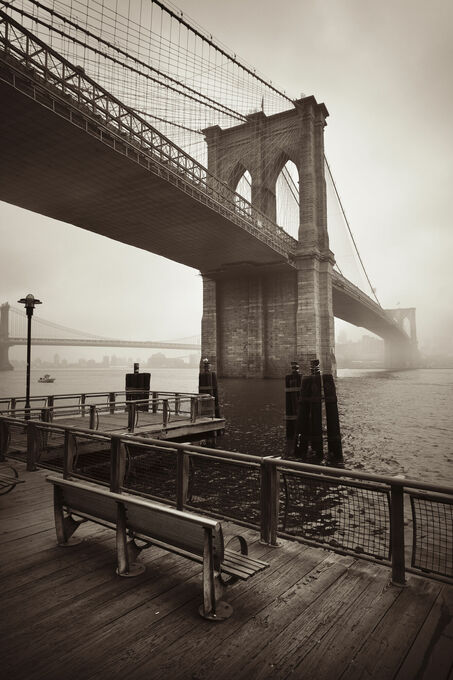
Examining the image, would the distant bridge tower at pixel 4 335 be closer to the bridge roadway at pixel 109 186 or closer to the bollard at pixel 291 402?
the bridge roadway at pixel 109 186

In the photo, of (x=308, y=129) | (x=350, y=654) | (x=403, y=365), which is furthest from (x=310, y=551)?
(x=403, y=365)

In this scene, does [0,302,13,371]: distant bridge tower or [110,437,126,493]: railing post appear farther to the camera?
[0,302,13,371]: distant bridge tower

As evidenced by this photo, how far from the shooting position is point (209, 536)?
2752 millimetres

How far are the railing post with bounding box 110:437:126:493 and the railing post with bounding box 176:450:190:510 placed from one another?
0.94 metres

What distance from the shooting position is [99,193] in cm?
2891

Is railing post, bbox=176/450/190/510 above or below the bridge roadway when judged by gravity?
below

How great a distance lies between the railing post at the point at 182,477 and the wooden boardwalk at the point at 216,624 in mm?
863

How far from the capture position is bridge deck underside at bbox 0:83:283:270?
2089 cm

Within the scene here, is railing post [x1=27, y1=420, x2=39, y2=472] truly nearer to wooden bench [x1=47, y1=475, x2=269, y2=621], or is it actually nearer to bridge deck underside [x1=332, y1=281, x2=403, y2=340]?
wooden bench [x1=47, y1=475, x2=269, y2=621]

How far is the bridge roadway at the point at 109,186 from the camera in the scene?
19500mm

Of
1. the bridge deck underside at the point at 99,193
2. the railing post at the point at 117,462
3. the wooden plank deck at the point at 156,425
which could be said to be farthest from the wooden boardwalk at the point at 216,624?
the bridge deck underside at the point at 99,193

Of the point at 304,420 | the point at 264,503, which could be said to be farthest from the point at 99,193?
the point at 264,503

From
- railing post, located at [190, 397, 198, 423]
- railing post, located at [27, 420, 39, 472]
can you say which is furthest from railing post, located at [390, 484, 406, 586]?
railing post, located at [190, 397, 198, 423]

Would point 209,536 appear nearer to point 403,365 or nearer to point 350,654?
point 350,654
